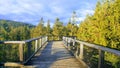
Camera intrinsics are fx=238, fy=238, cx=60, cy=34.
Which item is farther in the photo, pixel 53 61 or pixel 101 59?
pixel 53 61

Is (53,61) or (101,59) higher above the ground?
(101,59)

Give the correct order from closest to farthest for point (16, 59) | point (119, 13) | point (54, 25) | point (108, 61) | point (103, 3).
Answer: point (108, 61) → point (16, 59) → point (119, 13) → point (103, 3) → point (54, 25)

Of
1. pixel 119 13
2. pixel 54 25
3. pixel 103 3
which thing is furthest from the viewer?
pixel 54 25

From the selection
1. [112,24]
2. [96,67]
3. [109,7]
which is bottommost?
[96,67]

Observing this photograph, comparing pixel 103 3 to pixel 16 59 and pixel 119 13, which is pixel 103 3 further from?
pixel 16 59

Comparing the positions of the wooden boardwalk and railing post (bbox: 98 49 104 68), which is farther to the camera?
the wooden boardwalk

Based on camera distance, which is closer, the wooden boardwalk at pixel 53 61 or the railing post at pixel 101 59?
the railing post at pixel 101 59

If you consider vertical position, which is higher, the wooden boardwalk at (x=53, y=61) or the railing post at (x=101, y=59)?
the railing post at (x=101, y=59)

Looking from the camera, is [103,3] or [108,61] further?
[103,3]

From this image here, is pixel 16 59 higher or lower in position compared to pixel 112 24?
lower

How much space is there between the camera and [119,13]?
2633 cm

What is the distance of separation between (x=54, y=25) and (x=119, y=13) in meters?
57.2

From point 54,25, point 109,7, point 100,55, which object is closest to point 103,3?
point 109,7

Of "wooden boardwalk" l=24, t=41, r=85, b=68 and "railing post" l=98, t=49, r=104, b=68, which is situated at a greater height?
"railing post" l=98, t=49, r=104, b=68
